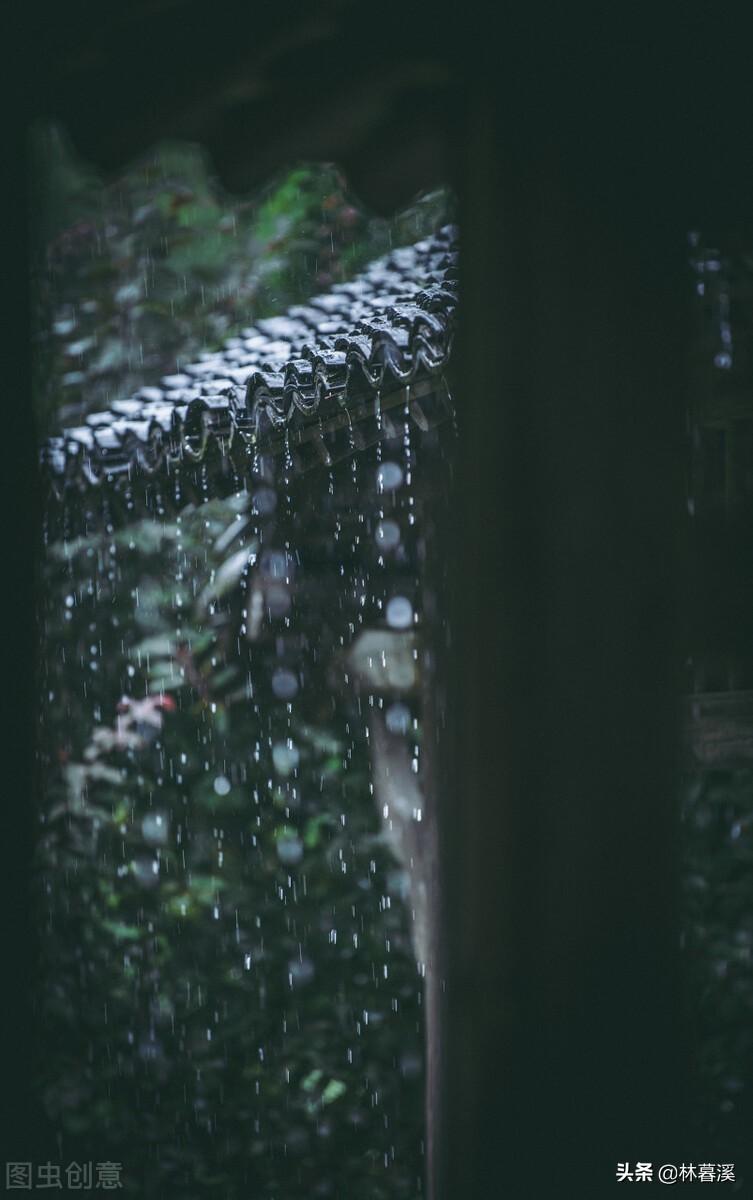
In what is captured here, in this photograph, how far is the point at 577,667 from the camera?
1.07 meters

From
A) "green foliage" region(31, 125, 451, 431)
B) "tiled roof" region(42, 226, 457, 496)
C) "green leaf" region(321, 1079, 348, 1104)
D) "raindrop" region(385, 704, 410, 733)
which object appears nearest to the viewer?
"tiled roof" region(42, 226, 457, 496)

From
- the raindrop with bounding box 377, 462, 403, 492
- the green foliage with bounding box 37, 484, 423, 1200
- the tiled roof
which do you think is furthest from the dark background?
the green foliage with bounding box 37, 484, 423, 1200

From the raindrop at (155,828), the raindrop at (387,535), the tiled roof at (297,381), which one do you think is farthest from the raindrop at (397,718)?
the raindrop at (155,828)

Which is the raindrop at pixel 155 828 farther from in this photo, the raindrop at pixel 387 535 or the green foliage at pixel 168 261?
the green foliage at pixel 168 261

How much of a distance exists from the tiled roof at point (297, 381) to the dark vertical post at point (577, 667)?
1119 mm

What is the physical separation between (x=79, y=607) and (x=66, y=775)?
853mm

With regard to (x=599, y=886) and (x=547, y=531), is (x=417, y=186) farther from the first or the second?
(x=599, y=886)

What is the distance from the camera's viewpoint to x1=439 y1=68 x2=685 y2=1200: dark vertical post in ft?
3.49

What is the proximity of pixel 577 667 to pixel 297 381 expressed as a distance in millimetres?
1815

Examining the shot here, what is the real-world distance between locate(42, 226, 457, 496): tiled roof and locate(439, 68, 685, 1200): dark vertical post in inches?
44.0

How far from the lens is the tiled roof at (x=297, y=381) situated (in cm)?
238

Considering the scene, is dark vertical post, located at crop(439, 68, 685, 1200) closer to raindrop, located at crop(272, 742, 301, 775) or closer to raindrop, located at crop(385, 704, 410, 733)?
raindrop, located at crop(385, 704, 410, 733)

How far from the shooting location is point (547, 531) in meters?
1.07

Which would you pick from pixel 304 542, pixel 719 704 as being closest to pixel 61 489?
pixel 304 542
